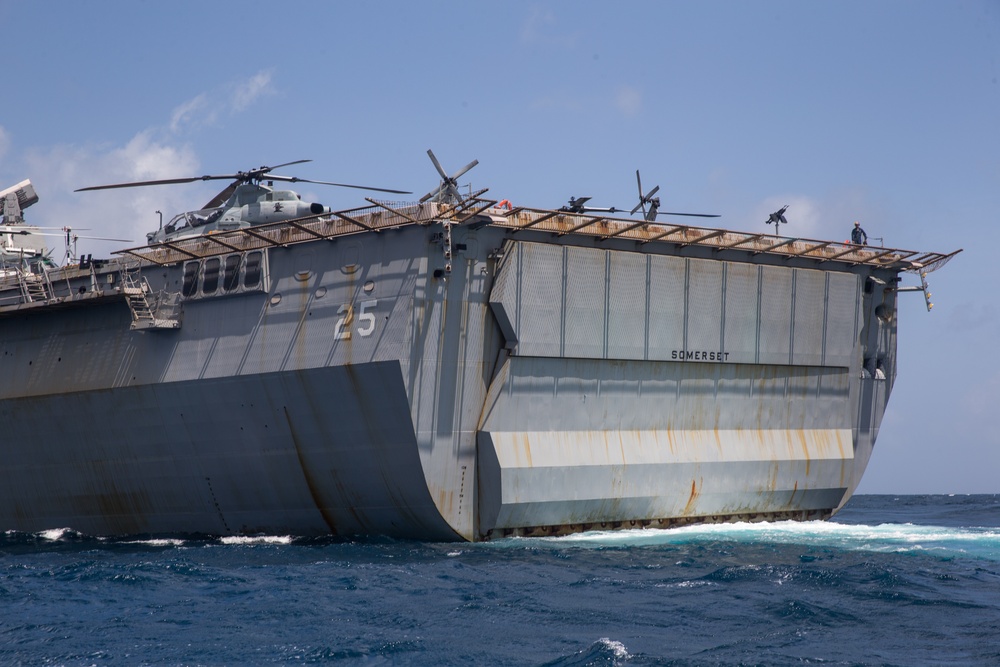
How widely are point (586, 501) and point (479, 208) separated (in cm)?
770

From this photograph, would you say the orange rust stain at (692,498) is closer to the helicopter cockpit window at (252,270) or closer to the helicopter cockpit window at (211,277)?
the helicopter cockpit window at (252,270)

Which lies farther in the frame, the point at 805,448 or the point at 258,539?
the point at 805,448

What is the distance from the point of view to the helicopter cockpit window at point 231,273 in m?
28.0

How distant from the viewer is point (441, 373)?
2575 centimetres

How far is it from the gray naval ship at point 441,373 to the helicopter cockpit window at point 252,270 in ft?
0.16

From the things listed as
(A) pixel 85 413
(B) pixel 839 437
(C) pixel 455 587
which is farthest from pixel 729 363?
(A) pixel 85 413

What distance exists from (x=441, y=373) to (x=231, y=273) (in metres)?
6.30

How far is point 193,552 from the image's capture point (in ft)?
86.9

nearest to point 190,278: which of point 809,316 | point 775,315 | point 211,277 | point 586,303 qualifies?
point 211,277

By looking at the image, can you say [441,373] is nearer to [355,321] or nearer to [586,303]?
[355,321]

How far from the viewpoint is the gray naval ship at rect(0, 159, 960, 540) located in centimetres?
2591

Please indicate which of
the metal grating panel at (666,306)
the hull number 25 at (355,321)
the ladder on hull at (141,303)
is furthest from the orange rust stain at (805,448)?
the ladder on hull at (141,303)

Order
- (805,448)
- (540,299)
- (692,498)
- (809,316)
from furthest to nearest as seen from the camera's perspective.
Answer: (805,448) → (809,316) → (692,498) → (540,299)

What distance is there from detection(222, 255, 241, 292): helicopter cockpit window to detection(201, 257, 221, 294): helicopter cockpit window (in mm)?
261
